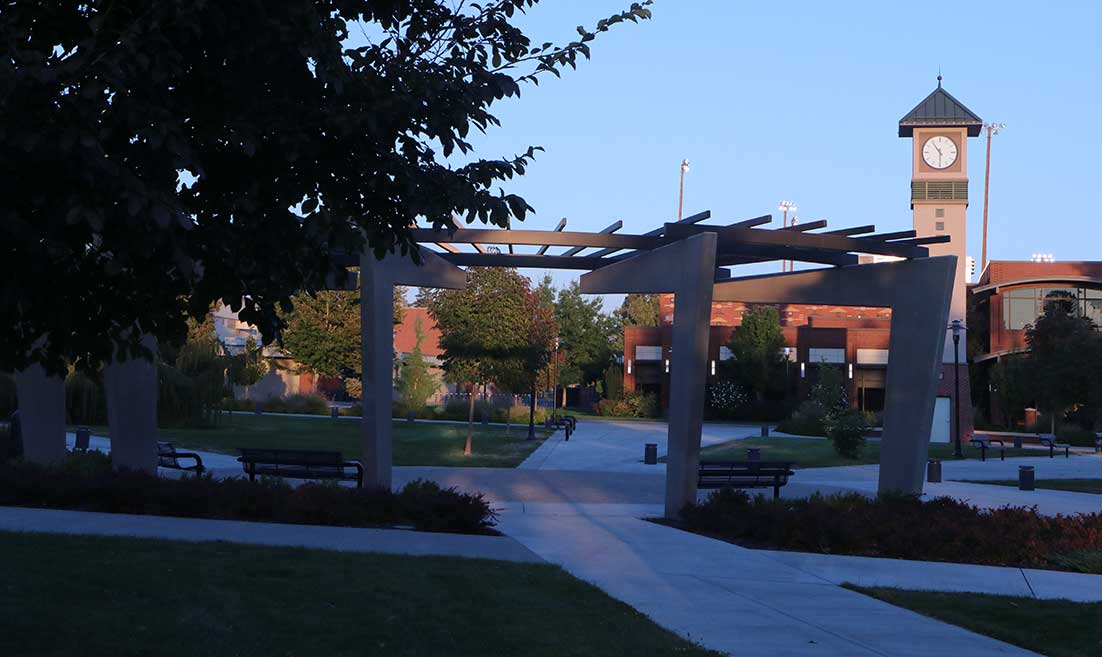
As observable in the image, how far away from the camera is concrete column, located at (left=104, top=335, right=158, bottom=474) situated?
16297 millimetres

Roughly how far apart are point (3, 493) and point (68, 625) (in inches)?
325

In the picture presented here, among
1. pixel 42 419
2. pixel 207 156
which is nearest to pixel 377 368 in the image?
pixel 42 419

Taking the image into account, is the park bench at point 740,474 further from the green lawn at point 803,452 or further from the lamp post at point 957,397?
the lamp post at point 957,397

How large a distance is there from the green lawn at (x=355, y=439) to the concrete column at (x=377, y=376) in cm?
990

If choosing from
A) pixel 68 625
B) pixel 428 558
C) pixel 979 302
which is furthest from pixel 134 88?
pixel 979 302

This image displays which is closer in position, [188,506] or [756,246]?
[188,506]

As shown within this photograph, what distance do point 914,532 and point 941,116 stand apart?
44.3 metres

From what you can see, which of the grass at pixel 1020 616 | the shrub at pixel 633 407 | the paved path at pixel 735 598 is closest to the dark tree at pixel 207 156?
the paved path at pixel 735 598

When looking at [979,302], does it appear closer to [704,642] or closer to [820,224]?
[820,224]

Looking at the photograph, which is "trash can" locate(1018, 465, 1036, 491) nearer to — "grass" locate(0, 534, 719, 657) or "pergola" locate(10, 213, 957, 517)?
"pergola" locate(10, 213, 957, 517)

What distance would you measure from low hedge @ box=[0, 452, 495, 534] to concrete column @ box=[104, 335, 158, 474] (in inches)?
52.4

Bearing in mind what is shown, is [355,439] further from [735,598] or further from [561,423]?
[735,598]

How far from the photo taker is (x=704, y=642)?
27.6ft

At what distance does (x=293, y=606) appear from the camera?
8.64 metres
